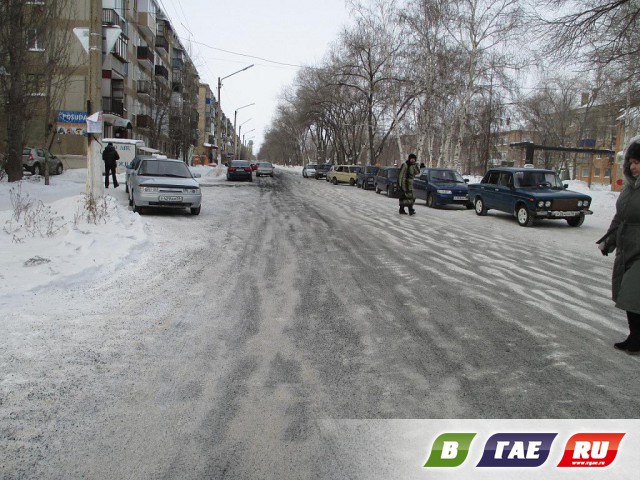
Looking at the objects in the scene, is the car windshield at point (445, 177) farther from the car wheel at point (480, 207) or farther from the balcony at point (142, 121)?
the balcony at point (142, 121)

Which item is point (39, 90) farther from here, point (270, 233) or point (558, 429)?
point (558, 429)

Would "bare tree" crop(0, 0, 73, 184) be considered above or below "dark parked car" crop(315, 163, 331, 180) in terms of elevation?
above

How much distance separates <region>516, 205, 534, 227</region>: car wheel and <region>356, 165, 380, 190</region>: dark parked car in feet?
61.3

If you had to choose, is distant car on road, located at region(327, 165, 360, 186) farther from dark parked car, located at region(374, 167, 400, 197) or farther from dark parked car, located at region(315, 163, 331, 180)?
dark parked car, located at region(374, 167, 400, 197)

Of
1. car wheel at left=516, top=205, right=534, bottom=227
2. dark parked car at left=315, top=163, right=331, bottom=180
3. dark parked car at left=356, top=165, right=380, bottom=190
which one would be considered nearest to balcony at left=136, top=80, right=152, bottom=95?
dark parked car at left=315, top=163, right=331, bottom=180

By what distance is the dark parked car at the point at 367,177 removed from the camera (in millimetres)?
34312

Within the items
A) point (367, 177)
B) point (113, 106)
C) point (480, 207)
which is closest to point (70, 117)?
point (113, 106)

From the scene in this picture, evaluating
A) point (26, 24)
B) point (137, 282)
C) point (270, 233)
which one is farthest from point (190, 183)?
point (26, 24)

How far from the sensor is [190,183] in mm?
14172

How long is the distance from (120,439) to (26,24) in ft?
64.1

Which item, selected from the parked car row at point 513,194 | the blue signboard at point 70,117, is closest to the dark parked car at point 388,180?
the parked car row at point 513,194

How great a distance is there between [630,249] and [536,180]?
12.5 meters

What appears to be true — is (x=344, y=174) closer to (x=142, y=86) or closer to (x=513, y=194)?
(x=142, y=86)

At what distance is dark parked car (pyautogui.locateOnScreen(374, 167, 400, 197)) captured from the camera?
27.5 meters
